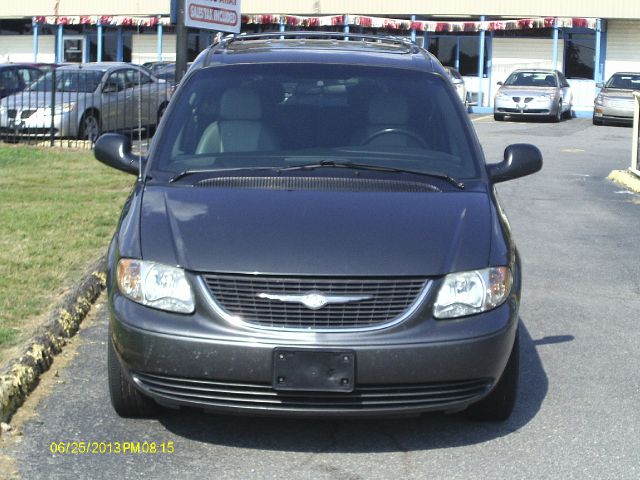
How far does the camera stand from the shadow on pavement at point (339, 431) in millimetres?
5008

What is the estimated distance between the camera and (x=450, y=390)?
4.77 meters

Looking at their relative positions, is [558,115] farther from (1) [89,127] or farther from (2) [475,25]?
(1) [89,127]

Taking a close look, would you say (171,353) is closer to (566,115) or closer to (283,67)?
(283,67)

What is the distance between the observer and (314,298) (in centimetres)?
461

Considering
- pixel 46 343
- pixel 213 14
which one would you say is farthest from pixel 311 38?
pixel 213 14

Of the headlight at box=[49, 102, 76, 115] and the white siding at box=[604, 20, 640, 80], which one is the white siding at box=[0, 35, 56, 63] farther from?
the headlight at box=[49, 102, 76, 115]

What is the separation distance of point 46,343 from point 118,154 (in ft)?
3.52

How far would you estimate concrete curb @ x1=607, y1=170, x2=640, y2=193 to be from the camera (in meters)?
15.3

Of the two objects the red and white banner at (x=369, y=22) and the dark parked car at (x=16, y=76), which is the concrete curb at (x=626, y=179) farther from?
the red and white banner at (x=369, y=22)

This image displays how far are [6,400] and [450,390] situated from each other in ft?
6.57

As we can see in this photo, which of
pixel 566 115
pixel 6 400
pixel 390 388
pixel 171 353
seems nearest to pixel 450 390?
pixel 390 388

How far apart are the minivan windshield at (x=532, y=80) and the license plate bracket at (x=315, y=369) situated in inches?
1125

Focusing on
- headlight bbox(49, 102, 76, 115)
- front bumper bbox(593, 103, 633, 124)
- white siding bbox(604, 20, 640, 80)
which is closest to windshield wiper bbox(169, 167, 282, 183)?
headlight bbox(49, 102, 76, 115)
